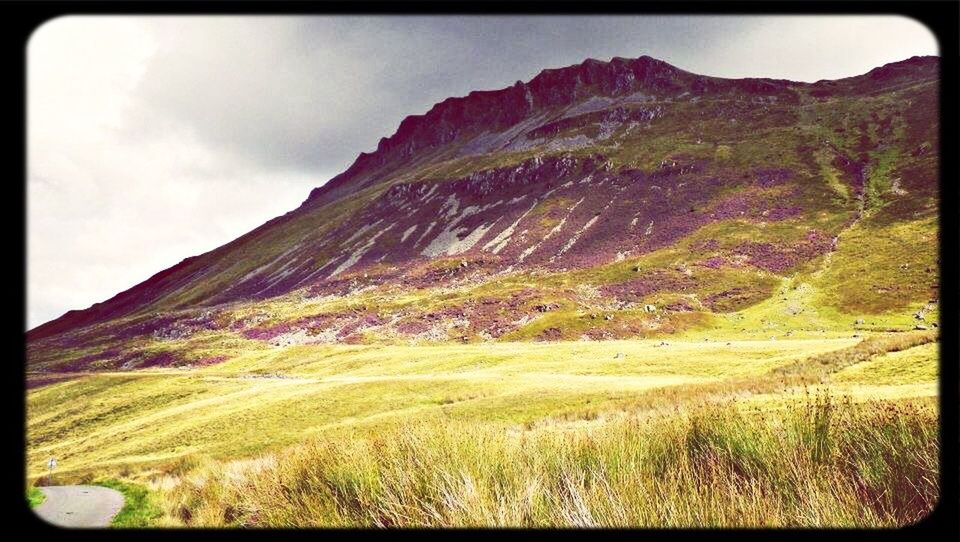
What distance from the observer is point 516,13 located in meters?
3.21

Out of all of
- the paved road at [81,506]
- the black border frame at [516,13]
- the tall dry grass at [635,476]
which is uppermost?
the black border frame at [516,13]

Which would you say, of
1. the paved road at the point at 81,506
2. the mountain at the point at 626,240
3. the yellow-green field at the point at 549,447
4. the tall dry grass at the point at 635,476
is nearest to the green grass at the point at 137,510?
the paved road at the point at 81,506

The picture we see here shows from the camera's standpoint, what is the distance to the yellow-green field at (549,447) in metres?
4.43

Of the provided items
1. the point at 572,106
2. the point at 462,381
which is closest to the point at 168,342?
the point at 462,381

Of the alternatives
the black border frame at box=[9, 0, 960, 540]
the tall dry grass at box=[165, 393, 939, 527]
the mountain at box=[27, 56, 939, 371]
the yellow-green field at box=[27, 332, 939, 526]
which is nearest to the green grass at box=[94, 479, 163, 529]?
the yellow-green field at box=[27, 332, 939, 526]

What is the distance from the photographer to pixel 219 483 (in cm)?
1001

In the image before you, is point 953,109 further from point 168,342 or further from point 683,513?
point 168,342

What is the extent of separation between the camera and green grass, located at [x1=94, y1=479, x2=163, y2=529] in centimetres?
1042

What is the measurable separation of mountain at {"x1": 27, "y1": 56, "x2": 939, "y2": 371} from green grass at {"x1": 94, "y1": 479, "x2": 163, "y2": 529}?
50.1 meters

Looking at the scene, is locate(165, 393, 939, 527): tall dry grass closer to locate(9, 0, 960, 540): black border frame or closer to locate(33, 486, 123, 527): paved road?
locate(9, 0, 960, 540): black border frame

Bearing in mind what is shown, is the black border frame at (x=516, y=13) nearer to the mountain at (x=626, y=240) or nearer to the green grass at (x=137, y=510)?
the green grass at (x=137, y=510)

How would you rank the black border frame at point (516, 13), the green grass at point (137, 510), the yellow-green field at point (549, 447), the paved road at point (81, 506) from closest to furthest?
the black border frame at point (516, 13)
the yellow-green field at point (549, 447)
the green grass at point (137, 510)
the paved road at point (81, 506)

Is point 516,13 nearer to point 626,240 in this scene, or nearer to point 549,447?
point 549,447

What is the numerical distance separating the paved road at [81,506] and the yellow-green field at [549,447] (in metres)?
1.21
